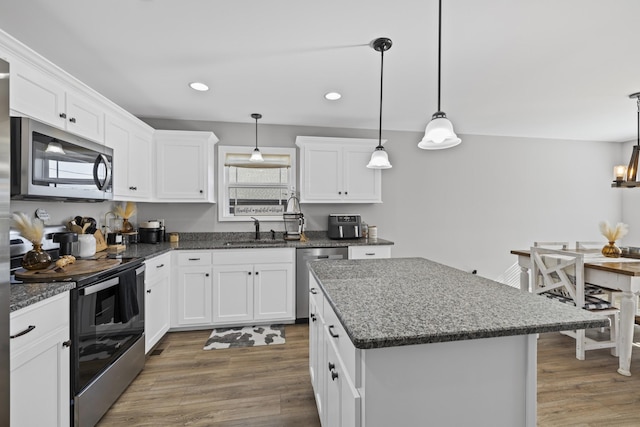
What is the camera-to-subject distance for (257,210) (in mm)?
3848

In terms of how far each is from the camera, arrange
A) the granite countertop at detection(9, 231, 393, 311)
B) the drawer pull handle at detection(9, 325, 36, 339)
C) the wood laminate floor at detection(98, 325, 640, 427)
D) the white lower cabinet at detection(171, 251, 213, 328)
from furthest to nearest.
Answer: the white lower cabinet at detection(171, 251, 213, 328)
the wood laminate floor at detection(98, 325, 640, 427)
the granite countertop at detection(9, 231, 393, 311)
the drawer pull handle at detection(9, 325, 36, 339)

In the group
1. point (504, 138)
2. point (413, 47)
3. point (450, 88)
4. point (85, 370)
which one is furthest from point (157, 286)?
point (504, 138)

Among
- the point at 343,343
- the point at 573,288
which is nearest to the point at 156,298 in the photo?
the point at 343,343

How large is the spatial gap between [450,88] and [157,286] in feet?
10.7

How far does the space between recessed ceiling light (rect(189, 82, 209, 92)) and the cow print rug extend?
2.42 meters

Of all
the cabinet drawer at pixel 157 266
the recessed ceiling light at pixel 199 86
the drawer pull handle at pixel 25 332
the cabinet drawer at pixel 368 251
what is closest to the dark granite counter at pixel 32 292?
the drawer pull handle at pixel 25 332

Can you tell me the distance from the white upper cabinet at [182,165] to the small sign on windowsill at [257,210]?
1.66 ft

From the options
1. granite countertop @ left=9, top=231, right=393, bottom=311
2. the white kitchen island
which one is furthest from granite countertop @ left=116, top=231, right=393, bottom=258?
the white kitchen island

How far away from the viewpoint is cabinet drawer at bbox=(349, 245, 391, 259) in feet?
10.8

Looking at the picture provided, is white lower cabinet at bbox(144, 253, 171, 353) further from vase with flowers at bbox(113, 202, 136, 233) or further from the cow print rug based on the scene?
vase with flowers at bbox(113, 202, 136, 233)

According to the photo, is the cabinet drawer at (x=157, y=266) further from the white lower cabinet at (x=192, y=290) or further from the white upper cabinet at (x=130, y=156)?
the white upper cabinet at (x=130, y=156)

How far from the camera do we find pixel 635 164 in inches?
123

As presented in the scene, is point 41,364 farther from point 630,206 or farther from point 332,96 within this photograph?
point 630,206

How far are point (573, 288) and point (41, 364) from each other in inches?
149
